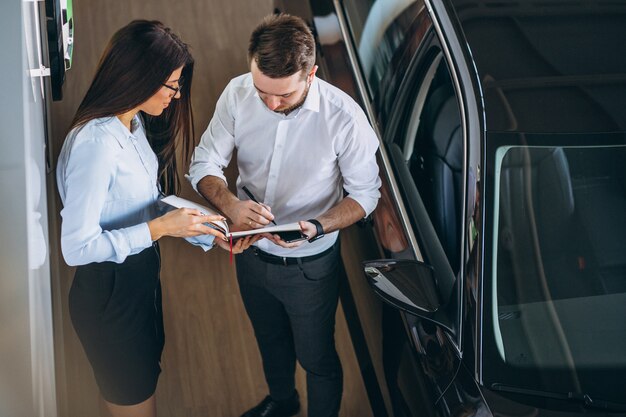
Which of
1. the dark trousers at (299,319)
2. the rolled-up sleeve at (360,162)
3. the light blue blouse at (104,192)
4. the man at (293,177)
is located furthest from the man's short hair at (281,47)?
the dark trousers at (299,319)

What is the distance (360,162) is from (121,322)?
2.39ft

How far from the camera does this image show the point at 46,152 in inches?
75.9

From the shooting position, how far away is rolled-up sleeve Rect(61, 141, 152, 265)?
1.51 m

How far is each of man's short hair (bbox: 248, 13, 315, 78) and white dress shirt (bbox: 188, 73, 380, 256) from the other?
0.12 metres

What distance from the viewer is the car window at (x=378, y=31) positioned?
1.99 metres

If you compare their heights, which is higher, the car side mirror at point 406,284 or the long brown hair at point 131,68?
the long brown hair at point 131,68

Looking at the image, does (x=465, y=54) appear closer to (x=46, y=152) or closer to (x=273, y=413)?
(x=46, y=152)

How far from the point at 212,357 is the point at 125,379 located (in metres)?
0.48

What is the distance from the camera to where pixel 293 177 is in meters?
1.88

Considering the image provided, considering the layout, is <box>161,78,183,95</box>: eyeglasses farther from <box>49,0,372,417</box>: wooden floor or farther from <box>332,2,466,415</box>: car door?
<box>332,2,466,415</box>: car door

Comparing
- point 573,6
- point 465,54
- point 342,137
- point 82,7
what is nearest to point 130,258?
point 342,137

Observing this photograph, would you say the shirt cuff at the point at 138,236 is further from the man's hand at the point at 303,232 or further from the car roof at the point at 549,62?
the car roof at the point at 549,62

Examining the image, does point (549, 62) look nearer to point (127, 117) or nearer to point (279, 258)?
point (279, 258)

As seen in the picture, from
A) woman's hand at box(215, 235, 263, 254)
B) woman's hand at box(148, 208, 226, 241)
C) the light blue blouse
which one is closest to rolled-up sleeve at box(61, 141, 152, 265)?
the light blue blouse
